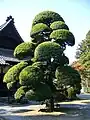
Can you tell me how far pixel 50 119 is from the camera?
15.3 meters

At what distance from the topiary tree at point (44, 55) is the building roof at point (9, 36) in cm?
1045

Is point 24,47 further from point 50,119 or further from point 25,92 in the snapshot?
point 50,119

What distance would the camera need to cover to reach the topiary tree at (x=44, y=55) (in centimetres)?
1678

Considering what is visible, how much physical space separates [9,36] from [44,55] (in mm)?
13726

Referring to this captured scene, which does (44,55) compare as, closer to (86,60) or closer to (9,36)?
(9,36)

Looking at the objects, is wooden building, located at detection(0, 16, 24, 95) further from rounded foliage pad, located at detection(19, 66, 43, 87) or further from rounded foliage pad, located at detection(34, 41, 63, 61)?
rounded foliage pad, located at detection(19, 66, 43, 87)

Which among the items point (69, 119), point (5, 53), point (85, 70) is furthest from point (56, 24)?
point (85, 70)

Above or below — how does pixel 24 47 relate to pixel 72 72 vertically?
above

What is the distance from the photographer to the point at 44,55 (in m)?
17.2

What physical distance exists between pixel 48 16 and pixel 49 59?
371 cm

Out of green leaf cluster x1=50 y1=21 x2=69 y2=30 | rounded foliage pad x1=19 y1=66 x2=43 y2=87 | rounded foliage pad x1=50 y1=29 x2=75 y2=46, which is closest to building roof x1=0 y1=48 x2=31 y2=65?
green leaf cluster x1=50 y1=21 x2=69 y2=30

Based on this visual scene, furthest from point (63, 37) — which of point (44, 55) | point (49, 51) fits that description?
point (44, 55)

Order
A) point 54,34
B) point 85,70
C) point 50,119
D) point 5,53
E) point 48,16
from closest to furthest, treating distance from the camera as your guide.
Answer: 1. point 50,119
2. point 54,34
3. point 48,16
4. point 5,53
5. point 85,70

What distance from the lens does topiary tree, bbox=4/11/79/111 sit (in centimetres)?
1678
